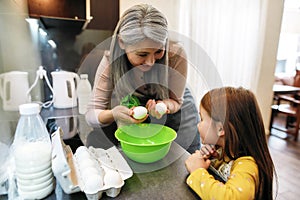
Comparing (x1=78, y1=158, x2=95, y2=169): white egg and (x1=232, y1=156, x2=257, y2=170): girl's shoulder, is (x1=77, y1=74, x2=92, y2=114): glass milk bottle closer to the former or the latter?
(x1=78, y1=158, x2=95, y2=169): white egg

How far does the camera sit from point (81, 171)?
52cm

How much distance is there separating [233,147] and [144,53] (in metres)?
0.44

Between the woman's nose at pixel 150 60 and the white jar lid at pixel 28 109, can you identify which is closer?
the white jar lid at pixel 28 109

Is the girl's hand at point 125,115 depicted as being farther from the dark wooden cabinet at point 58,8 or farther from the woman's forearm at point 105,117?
the dark wooden cabinet at point 58,8

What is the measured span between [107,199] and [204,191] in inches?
9.5

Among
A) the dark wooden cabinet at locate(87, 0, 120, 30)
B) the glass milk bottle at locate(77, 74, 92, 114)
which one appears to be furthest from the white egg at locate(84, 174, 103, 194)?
the dark wooden cabinet at locate(87, 0, 120, 30)

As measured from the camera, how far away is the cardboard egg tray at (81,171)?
0.46 meters

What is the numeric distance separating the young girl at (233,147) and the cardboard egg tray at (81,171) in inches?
7.6

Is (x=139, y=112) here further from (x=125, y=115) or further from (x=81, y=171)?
(x=81, y=171)

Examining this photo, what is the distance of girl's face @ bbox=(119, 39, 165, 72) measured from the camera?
748 millimetres

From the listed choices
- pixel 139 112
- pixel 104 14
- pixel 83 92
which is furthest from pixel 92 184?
pixel 104 14

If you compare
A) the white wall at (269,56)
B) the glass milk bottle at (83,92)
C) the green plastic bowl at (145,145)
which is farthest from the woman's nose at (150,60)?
the white wall at (269,56)

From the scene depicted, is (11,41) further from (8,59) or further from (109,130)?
(109,130)

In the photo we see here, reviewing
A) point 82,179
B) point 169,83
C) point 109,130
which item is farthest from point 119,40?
point 82,179
